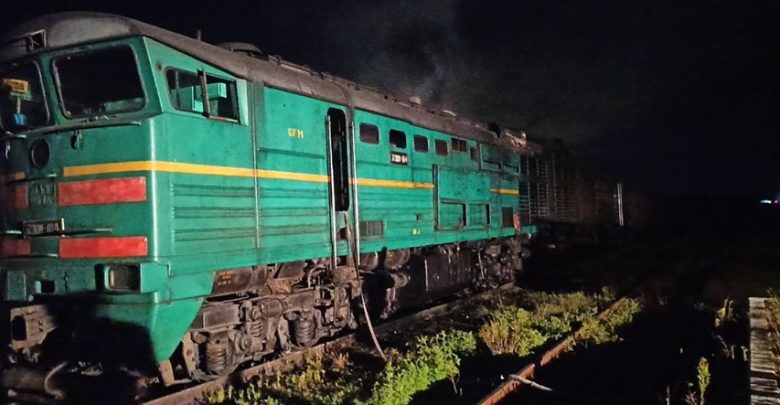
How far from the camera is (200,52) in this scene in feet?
20.8

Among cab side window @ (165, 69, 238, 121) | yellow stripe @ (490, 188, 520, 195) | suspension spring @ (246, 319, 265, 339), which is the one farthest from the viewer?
yellow stripe @ (490, 188, 520, 195)

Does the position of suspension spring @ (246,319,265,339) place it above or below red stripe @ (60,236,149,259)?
below

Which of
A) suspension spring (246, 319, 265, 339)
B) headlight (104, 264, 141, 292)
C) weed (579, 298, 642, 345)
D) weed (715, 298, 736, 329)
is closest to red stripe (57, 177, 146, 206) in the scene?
headlight (104, 264, 141, 292)

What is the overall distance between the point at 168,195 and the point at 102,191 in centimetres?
66

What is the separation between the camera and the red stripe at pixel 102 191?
574cm

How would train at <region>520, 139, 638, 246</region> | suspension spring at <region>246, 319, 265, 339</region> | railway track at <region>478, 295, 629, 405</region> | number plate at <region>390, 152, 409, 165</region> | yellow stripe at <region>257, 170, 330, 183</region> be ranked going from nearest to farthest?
railway track at <region>478, 295, 629, 405</region>, yellow stripe at <region>257, 170, 330, 183</region>, suspension spring at <region>246, 319, 265, 339</region>, number plate at <region>390, 152, 409, 165</region>, train at <region>520, 139, 638, 246</region>

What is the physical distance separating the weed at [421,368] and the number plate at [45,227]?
3512mm

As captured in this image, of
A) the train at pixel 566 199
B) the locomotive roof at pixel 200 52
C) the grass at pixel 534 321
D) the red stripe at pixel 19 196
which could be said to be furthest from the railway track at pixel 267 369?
the train at pixel 566 199

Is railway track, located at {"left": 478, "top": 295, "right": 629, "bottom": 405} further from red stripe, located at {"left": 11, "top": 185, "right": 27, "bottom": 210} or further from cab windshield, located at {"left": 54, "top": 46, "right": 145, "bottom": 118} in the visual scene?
red stripe, located at {"left": 11, "top": 185, "right": 27, "bottom": 210}

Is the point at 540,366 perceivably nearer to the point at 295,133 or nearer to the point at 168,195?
the point at 295,133

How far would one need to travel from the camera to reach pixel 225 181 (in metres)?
6.49

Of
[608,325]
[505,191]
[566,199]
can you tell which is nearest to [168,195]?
[608,325]

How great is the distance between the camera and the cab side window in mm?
6125

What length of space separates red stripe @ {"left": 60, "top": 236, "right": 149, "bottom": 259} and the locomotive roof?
1.96 metres
